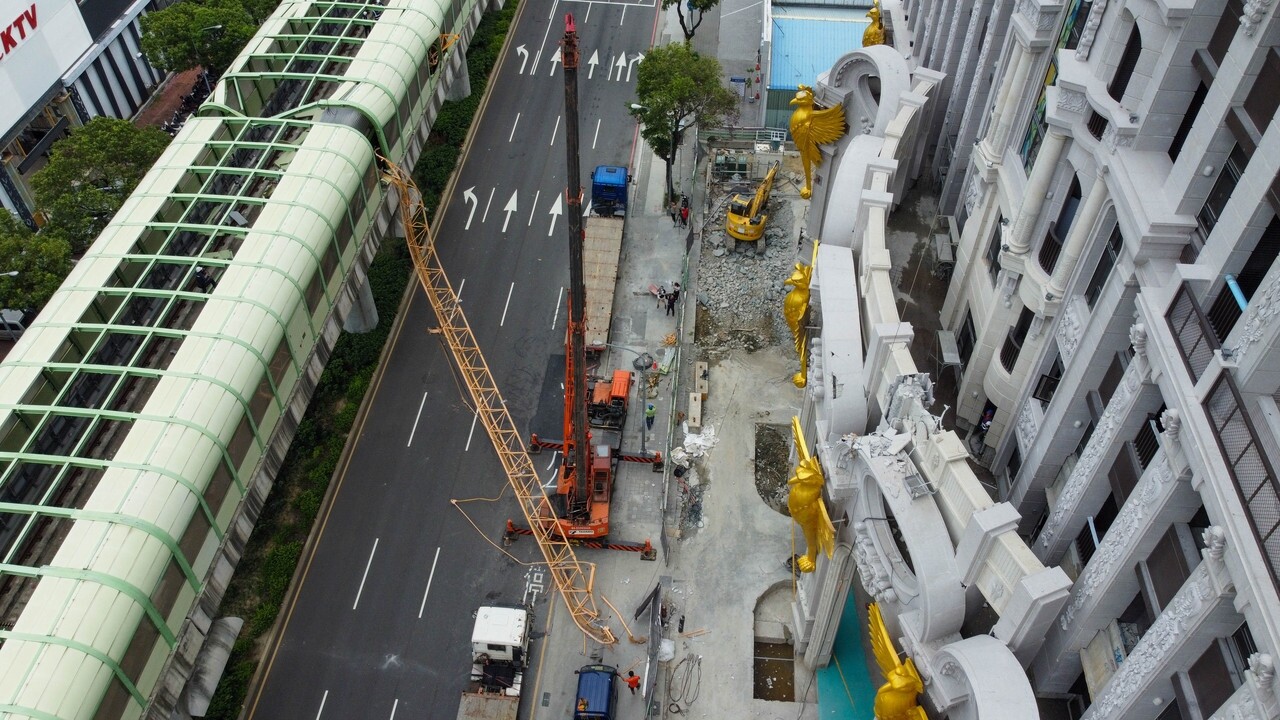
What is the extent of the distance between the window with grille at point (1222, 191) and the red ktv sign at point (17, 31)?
71.1 meters

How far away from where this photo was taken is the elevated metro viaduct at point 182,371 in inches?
1313

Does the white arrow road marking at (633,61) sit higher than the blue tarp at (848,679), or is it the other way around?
the white arrow road marking at (633,61)

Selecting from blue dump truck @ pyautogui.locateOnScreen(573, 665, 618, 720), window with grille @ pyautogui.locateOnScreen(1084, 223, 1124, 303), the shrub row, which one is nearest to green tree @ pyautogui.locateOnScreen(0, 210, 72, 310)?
the shrub row

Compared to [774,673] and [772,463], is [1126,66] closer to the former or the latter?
[772,463]

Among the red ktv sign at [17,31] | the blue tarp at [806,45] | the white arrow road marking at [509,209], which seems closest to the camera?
the red ktv sign at [17,31]

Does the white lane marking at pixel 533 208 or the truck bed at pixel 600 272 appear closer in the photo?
the truck bed at pixel 600 272

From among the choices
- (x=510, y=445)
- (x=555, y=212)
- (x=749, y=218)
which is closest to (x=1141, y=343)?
(x=510, y=445)

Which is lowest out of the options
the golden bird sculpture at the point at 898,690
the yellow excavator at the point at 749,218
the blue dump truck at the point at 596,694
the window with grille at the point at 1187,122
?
the blue dump truck at the point at 596,694

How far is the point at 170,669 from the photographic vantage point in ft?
121

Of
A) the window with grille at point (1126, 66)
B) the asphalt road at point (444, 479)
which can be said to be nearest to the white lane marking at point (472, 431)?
the asphalt road at point (444, 479)

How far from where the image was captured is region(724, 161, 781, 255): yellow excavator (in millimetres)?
67125

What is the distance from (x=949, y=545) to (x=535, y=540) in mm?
27097

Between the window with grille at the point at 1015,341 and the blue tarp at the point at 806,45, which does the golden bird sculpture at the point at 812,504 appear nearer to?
the window with grille at the point at 1015,341

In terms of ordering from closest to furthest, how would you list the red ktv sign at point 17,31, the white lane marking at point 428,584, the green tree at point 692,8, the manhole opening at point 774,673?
the manhole opening at point 774,673 < the white lane marking at point 428,584 < the red ktv sign at point 17,31 < the green tree at point 692,8
